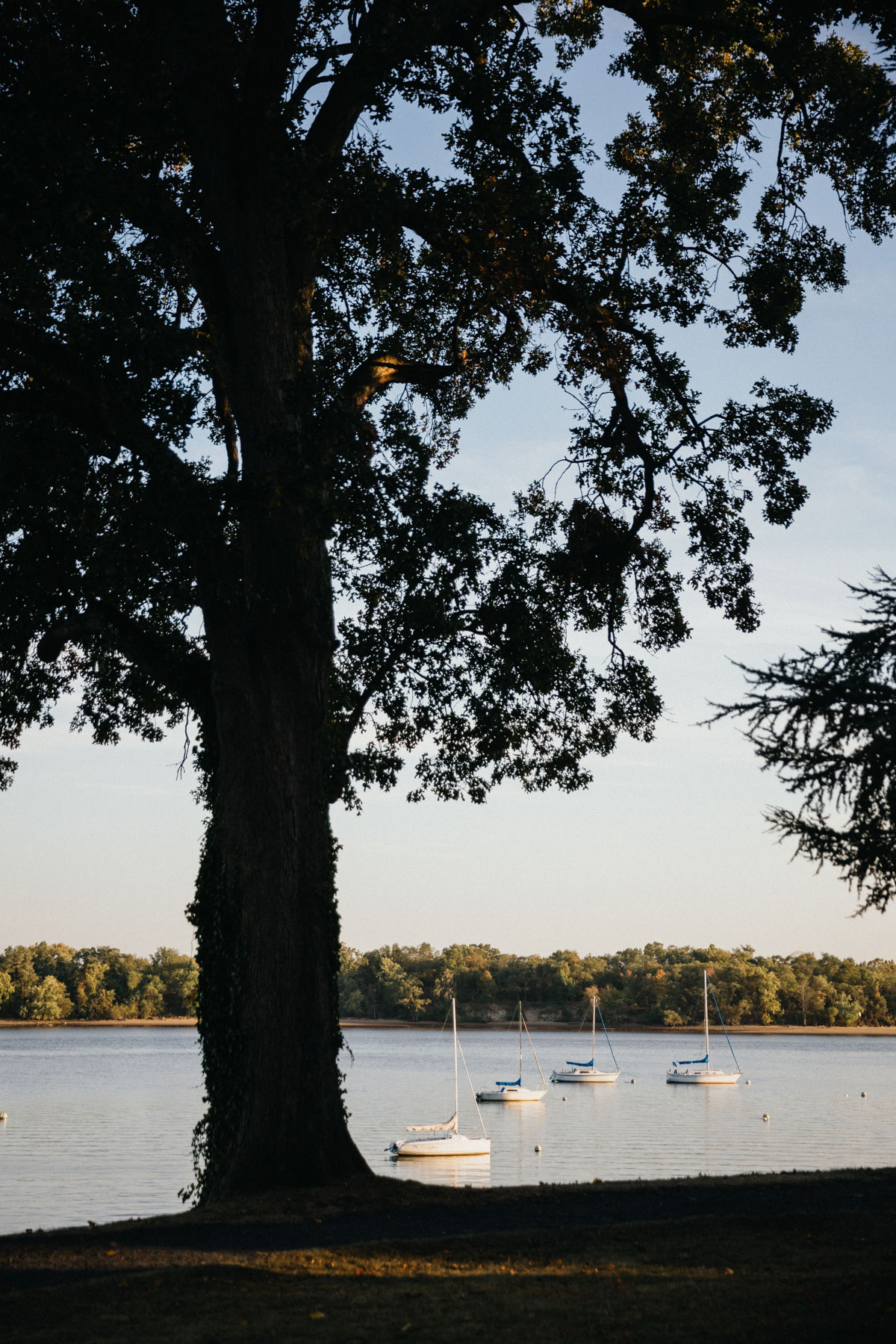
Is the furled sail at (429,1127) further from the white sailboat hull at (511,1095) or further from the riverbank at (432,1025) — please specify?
the riverbank at (432,1025)

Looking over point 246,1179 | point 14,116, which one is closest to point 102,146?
point 14,116

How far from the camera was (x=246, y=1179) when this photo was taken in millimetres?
11891

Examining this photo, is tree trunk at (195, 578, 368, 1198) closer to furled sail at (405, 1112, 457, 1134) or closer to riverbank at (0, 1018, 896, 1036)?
furled sail at (405, 1112, 457, 1134)

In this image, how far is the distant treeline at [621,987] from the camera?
5669 inches

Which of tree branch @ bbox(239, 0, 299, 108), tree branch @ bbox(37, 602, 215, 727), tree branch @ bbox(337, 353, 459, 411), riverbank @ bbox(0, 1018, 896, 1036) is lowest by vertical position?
riverbank @ bbox(0, 1018, 896, 1036)

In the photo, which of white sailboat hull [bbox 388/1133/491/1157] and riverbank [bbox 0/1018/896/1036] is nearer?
white sailboat hull [bbox 388/1133/491/1157]

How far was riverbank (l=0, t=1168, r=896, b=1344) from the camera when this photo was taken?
7051 millimetres

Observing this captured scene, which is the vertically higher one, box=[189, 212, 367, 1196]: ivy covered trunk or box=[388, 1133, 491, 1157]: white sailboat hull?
box=[189, 212, 367, 1196]: ivy covered trunk

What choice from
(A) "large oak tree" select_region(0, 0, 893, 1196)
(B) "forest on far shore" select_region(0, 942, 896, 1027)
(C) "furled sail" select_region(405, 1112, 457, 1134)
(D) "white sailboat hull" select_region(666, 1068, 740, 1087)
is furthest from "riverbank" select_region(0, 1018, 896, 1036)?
(A) "large oak tree" select_region(0, 0, 893, 1196)

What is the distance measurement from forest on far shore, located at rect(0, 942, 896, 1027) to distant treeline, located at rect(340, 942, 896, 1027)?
17 cm

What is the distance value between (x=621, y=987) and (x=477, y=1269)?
149 m

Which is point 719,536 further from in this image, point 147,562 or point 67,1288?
point 67,1288

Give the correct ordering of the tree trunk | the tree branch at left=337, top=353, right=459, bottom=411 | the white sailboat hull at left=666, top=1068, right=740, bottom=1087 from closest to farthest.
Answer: the tree trunk → the tree branch at left=337, top=353, right=459, bottom=411 → the white sailboat hull at left=666, top=1068, right=740, bottom=1087

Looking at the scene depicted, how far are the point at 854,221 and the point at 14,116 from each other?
31.4ft
